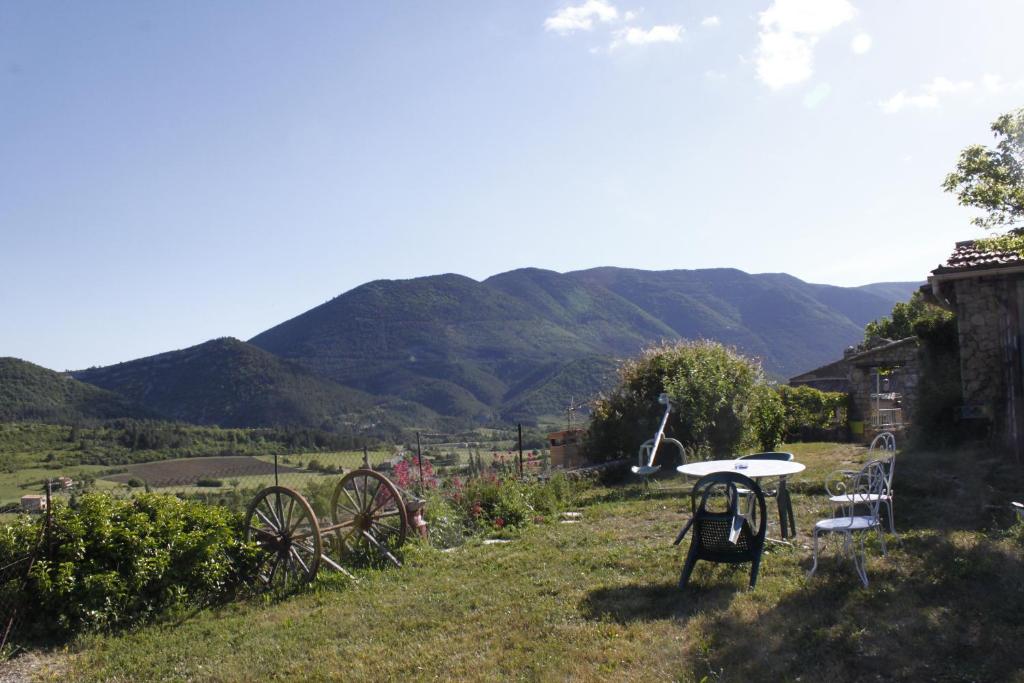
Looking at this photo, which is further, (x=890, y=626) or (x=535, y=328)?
(x=535, y=328)

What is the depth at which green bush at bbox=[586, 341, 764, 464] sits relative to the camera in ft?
41.8

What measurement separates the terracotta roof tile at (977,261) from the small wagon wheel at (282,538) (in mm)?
8959

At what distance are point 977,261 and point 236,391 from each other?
1836 inches

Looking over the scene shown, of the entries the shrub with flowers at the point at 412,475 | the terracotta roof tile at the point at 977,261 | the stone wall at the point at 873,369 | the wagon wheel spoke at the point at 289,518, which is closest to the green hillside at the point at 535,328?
the stone wall at the point at 873,369

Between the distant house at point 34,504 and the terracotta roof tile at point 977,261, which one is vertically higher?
the terracotta roof tile at point 977,261

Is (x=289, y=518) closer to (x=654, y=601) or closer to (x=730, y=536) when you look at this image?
(x=654, y=601)

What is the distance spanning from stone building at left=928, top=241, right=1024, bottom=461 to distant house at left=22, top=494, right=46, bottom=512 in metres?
11.0

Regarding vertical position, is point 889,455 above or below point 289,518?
above

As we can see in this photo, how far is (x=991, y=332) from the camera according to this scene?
33.2 feet

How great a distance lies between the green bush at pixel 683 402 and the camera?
12734mm

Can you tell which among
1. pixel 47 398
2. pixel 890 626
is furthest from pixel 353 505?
pixel 47 398

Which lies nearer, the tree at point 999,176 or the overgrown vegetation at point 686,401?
the tree at point 999,176

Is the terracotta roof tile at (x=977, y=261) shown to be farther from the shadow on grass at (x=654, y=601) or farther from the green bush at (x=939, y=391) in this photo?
the shadow on grass at (x=654, y=601)

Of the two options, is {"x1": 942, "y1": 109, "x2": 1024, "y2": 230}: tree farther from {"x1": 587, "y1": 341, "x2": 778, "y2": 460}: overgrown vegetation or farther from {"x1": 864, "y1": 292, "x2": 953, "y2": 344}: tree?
{"x1": 864, "y1": 292, "x2": 953, "y2": 344}: tree
